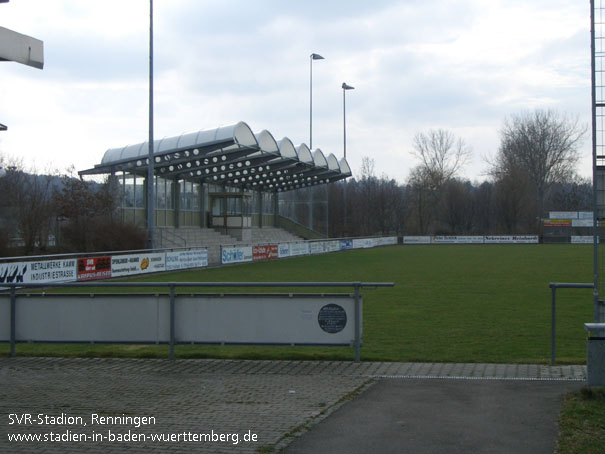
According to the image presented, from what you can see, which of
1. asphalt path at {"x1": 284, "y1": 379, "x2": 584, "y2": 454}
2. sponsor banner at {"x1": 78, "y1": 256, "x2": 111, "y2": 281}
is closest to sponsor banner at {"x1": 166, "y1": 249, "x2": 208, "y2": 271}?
sponsor banner at {"x1": 78, "y1": 256, "x2": 111, "y2": 281}

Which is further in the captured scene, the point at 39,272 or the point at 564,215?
the point at 564,215

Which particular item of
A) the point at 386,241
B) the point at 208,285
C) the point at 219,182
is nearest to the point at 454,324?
the point at 208,285

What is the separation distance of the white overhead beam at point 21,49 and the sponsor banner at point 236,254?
30478 millimetres

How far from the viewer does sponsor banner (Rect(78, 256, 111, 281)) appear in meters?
25.1

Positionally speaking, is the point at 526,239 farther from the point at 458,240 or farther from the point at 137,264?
the point at 137,264

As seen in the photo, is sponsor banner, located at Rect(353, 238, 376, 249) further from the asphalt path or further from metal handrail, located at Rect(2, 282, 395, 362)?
the asphalt path

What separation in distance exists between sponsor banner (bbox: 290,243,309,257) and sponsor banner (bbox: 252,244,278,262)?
10.5ft

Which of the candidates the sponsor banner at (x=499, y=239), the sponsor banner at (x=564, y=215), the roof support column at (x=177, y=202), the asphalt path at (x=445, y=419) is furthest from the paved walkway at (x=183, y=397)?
the sponsor banner at (x=499, y=239)

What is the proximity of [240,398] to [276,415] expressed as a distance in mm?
929

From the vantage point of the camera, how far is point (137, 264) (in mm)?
29203

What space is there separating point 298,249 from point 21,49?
1673 inches

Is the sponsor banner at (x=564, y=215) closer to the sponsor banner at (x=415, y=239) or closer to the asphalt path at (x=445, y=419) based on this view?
the sponsor banner at (x=415, y=239)

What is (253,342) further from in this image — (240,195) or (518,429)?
(240,195)

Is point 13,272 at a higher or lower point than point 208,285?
lower
